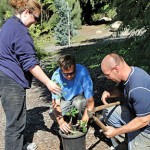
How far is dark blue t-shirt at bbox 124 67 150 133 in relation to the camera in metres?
2.94

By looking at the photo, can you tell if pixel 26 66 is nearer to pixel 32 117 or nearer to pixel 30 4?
pixel 30 4

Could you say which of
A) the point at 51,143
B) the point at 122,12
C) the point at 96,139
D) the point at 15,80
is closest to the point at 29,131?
the point at 51,143

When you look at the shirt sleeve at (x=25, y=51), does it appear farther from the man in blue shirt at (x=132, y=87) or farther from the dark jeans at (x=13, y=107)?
the man in blue shirt at (x=132, y=87)

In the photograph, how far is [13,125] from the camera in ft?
12.5

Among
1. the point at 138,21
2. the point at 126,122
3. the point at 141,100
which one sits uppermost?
the point at 138,21

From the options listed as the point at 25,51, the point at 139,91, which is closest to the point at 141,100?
the point at 139,91

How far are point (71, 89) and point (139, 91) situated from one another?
1527 millimetres

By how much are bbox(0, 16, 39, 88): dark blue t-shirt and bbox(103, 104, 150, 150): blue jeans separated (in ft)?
3.36

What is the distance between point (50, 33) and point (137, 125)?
60.5 ft

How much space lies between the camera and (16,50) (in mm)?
3496

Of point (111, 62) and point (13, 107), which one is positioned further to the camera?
point (13, 107)

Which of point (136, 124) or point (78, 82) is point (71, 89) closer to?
point (78, 82)

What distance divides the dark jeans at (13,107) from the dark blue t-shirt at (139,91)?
1277 mm

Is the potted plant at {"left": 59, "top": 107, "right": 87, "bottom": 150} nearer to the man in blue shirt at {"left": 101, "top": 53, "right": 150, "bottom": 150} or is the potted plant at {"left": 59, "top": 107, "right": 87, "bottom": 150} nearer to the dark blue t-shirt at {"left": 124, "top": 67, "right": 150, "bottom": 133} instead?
the man in blue shirt at {"left": 101, "top": 53, "right": 150, "bottom": 150}
